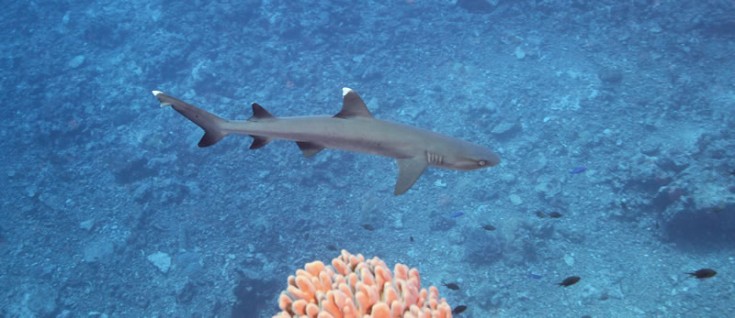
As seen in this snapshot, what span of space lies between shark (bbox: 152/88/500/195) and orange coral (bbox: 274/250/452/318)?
4.74 feet

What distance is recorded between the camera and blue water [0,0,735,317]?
10.3 m

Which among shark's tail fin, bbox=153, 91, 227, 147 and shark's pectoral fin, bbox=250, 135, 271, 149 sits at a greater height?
shark's tail fin, bbox=153, 91, 227, 147

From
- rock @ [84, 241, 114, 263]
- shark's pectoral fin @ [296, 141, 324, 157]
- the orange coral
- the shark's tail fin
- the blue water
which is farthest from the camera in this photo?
rock @ [84, 241, 114, 263]

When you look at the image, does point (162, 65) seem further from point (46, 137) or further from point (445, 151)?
point (445, 151)

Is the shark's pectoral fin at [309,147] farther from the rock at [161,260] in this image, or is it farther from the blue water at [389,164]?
the rock at [161,260]

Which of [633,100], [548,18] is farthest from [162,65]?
[633,100]

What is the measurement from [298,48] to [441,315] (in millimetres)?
18359

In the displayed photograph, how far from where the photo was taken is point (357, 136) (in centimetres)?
475

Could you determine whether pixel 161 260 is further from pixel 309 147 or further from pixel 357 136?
pixel 357 136

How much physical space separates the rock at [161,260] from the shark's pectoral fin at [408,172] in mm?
9739

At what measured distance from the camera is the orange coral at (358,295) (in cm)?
302

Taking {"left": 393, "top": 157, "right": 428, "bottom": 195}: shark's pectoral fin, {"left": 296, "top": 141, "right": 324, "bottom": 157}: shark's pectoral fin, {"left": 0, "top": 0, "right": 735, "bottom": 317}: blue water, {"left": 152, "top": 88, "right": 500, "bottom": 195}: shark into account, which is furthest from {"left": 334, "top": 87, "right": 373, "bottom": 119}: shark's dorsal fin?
{"left": 0, "top": 0, "right": 735, "bottom": 317}: blue water

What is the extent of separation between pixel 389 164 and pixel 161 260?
743 cm

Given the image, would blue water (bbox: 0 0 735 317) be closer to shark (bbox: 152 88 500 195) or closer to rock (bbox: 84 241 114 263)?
rock (bbox: 84 241 114 263)
